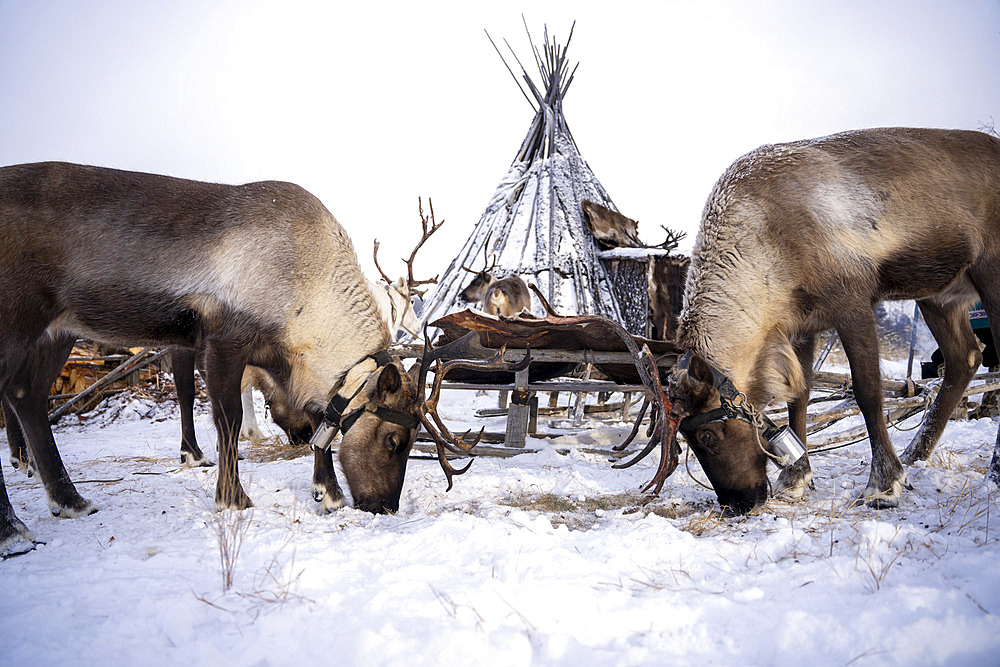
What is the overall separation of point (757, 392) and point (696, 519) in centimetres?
94

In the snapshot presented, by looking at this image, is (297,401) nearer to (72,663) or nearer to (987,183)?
(72,663)

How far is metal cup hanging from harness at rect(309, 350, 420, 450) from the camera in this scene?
3.42m

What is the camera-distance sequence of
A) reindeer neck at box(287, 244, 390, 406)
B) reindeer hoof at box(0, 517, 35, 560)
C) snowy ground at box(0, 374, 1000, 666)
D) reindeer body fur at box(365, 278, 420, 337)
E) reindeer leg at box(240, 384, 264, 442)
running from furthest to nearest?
reindeer leg at box(240, 384, 264, 442) → reindeer body fur at box(365, 278, 420, 337) → reindeer neck at box(287, 244, 390, 406) → reindeer hoof at box(0, 517, 35, 560) → snowy ground at box(0, 374, 1000, 666)

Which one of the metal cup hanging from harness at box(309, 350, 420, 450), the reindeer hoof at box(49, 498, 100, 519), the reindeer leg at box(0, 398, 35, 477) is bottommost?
the reindeer leg at box(0, 398, 35, 477)

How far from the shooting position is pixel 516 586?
1.97 metres

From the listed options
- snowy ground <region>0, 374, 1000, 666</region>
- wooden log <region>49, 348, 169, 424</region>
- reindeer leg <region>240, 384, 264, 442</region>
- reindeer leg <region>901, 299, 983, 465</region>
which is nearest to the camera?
snowy ground <region>0, 374, 1000, 666</region>

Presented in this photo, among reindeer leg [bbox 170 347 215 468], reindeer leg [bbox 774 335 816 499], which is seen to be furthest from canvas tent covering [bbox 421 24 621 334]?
reindeer leg [bbox 774 335 816 499]

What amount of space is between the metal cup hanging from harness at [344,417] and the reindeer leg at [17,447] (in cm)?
271

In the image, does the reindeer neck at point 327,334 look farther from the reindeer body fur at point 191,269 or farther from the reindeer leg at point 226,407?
the reindeer leg at point 226,407

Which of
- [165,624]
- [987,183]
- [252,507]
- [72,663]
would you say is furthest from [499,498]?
[987,183]

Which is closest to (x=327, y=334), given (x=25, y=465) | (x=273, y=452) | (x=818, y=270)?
(x=273, y=452)

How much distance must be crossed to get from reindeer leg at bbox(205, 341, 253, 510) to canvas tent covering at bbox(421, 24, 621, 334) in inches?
281

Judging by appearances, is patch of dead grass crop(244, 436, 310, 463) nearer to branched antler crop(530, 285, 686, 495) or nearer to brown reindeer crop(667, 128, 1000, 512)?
branched antler crop(530, 285, 686, 495)

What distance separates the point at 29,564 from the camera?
2357 millimetres
